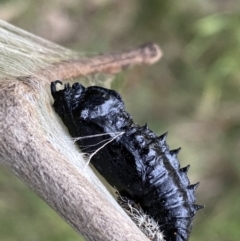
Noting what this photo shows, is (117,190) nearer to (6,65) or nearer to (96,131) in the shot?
(96,131)

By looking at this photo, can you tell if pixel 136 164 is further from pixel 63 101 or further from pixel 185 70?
pixel 185 70

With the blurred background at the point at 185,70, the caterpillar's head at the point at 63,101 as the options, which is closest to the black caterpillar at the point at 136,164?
the caterpillar's head at the point at 63,101

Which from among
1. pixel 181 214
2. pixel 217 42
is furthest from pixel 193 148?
pixel 181 214

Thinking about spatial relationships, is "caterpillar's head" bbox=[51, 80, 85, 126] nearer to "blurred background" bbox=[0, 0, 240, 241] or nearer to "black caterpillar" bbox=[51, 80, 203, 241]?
"black caterpillar" bbox=[51, 80, 203, 241]

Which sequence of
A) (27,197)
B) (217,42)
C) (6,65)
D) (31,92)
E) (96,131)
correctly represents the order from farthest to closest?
(217,42)
(27,197)
(96,131)
(6,65)
(31,92)

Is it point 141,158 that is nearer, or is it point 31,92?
point 31,92

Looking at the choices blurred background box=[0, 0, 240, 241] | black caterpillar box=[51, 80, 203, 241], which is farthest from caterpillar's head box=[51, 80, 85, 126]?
blurred background box=[0, 0, 240, 241]

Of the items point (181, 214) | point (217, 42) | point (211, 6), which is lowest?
point (181, 214)
